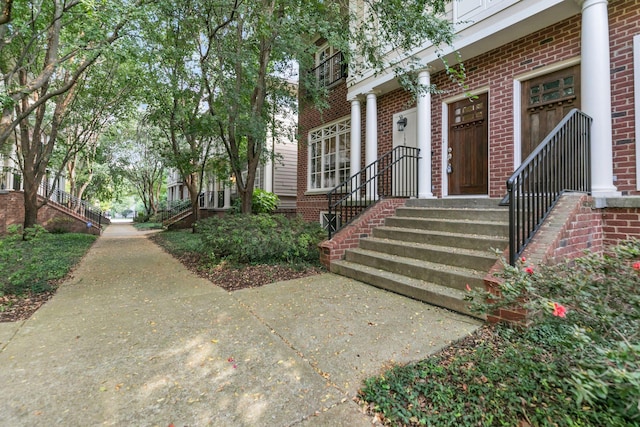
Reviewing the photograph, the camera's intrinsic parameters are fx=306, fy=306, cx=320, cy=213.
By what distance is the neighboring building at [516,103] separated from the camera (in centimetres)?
403

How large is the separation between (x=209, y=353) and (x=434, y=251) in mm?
3102

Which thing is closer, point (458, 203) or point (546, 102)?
point (546, 102)

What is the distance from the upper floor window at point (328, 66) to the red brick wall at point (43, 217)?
11416 millimetres

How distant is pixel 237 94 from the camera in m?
6.16

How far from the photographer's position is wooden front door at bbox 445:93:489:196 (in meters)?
5.88

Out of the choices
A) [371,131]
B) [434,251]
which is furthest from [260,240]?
[371,131]

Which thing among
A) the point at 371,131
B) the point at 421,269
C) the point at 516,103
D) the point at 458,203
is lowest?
the point at 421,269

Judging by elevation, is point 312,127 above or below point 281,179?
above

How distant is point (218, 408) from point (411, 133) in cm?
658

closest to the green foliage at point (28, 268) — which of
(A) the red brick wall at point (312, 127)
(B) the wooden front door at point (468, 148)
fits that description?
(A) the red brick wall at point (312, 127)

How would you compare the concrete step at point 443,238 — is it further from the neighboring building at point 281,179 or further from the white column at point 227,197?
the white column at point 227,197

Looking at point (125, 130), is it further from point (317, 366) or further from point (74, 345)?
point (317, 366)

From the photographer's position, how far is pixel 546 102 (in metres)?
5.03

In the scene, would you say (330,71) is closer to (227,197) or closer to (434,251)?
(434,251)
